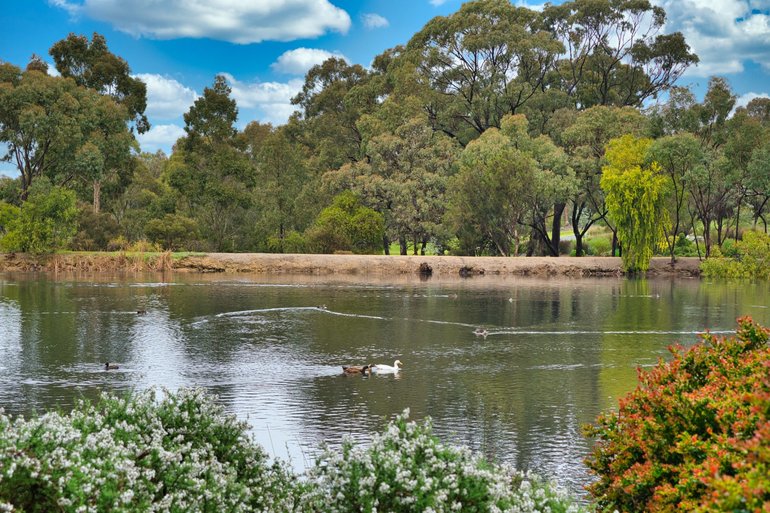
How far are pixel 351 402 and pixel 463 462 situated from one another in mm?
7740

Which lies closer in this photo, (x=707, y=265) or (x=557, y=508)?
(x=557, y=508)

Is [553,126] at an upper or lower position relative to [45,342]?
upper

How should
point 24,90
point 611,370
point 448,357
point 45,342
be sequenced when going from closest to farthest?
point 611,370, point 448,357, point 45,342, point 24,90

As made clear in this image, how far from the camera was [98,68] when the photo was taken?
71.1 m

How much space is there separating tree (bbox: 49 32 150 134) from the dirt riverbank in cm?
2238

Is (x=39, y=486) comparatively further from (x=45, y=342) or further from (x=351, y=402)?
(x=45, y=342)

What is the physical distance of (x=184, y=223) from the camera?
187 feet

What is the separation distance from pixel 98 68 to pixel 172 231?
2345 centimetres

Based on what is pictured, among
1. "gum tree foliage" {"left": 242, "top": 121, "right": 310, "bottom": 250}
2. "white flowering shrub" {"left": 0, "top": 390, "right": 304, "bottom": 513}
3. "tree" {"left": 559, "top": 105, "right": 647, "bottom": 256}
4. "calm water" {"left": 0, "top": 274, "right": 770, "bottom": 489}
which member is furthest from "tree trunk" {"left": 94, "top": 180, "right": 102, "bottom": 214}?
"white flowering shrub" {"left": 0, "top": 390, "right": 304, "bottom": 513}

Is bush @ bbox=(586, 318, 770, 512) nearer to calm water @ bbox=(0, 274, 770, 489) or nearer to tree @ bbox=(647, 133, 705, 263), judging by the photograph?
calm water @ bbox=(0, 274, 770, 489)

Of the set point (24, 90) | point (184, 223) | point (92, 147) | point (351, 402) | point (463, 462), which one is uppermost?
point (24, 90)

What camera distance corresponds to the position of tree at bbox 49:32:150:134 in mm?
70688

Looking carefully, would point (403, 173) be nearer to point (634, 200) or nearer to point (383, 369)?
point (634, 200)

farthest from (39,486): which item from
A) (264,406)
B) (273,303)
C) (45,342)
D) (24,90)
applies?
(24,90)
